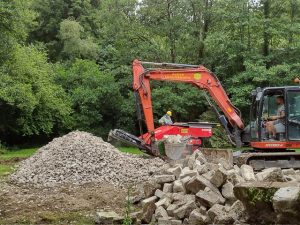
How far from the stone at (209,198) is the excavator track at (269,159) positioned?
4278 mm

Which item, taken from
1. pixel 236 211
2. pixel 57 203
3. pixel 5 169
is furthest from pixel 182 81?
pixel 236 211

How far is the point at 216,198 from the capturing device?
7.14 metres

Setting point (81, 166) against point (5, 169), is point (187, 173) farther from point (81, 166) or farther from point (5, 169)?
point (5, 169)

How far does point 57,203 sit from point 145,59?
1772 centimetres

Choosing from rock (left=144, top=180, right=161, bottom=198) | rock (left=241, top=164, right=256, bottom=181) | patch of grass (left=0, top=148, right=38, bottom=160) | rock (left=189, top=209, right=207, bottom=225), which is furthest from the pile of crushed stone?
patch of grass (left=0, top=148, right=38, bottom=160)

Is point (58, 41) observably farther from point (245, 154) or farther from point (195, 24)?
point (245, 154)

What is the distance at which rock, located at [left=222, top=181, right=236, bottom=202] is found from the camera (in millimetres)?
7156

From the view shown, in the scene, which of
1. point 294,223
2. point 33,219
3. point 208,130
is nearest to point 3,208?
point 33,219

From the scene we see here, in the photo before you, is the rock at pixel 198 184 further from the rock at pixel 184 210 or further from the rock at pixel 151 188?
the rock at pixel 151 188

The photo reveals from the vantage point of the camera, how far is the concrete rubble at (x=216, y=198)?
5.20 metres

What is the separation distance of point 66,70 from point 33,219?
2278 cm

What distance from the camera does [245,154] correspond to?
11.6 m

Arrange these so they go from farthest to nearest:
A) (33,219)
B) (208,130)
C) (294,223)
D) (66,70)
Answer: (66,70) < (208,130) < (33,219) < (294,223)

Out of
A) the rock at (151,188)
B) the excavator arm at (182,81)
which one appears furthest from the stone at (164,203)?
the excavator arm at (182,81)
